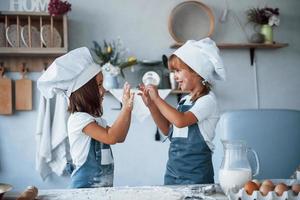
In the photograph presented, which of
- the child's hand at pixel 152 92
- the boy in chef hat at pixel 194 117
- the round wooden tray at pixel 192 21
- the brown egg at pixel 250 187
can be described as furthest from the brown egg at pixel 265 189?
the round wooden tray at pixel 192 21

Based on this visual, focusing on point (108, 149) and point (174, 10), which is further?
point (174, 10)

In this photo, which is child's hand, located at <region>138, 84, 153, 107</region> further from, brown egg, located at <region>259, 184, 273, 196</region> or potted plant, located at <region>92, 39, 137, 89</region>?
potted plant, located at <region>92, 39, 137, 89</region>

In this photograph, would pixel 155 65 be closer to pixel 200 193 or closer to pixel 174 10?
pixel 174 10

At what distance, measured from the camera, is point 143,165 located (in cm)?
237

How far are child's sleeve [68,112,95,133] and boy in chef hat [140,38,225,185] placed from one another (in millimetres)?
235

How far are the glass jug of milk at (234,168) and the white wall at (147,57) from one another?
1.44 metres

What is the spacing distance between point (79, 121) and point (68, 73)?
164 mm

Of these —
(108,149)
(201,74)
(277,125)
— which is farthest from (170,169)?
(277,125)

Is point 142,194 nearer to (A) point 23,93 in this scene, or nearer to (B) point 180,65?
(B) point 180,65

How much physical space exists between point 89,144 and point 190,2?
4.76ft

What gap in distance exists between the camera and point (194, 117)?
127cm

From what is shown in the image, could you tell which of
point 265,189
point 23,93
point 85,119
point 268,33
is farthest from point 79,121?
point 268,33

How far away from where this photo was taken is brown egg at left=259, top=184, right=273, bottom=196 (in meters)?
0.81

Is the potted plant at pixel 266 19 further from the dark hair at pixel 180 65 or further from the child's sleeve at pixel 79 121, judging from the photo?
the child's sleeve at pixel 79 121
